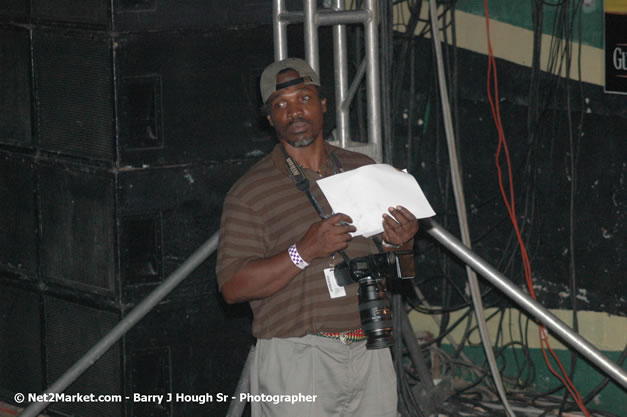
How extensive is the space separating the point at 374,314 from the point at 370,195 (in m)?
0.36

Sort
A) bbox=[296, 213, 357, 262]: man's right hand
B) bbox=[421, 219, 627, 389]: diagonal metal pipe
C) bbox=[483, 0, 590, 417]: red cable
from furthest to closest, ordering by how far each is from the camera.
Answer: bbox=[483, 0, 590, 417]: red cable, bbox=[421, 219, 627, 389]: diagonal metal pipe, bbox=[296, 213, 357, 262]: man's right hand

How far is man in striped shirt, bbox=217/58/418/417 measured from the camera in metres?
2.85

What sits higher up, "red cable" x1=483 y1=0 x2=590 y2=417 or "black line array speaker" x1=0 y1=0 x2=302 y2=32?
"black line array speaker" x1=0 y1=0 x2=302 y2=32

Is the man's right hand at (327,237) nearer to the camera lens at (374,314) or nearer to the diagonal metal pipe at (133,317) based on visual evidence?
the camera lens at (374,314)

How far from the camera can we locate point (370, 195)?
278 cm

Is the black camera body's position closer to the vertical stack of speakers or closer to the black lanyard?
the black lanyard

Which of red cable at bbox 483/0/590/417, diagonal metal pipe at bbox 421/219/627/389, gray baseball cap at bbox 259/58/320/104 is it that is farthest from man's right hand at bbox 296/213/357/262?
red cable at bbox 483/0/590/417

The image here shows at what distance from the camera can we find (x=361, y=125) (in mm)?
4594

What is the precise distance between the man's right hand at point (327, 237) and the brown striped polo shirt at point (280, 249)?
18 centimetres

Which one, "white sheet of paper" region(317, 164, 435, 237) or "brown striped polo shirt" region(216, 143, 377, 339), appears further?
"brown striped polo shirt" region(216, 143, 377, 339)

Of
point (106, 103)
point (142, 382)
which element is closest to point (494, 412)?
point (142, 382)

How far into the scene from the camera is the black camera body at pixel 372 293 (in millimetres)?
2842

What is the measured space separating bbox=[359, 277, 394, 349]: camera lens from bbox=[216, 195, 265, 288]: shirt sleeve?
0.33m

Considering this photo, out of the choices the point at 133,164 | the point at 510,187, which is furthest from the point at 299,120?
the point at 510,187
